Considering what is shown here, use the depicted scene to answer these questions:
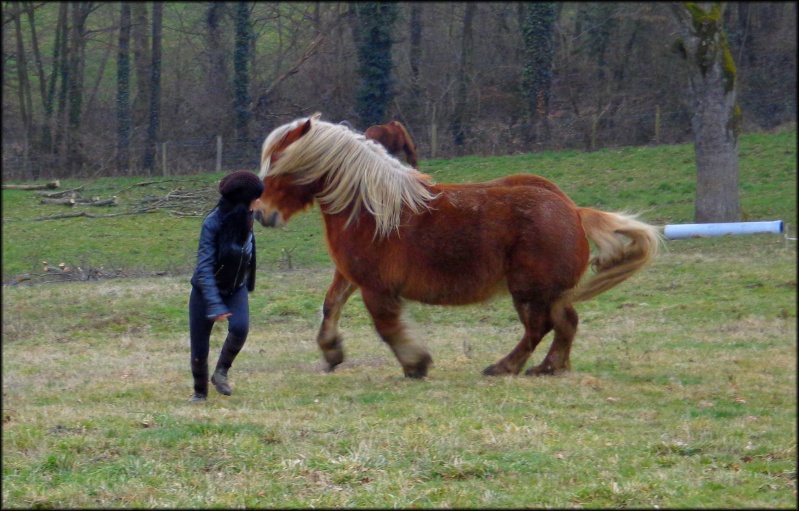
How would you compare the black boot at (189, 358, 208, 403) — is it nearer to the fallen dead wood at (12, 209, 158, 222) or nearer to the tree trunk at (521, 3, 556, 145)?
the tree trunk at (521, 3, 556, 145)

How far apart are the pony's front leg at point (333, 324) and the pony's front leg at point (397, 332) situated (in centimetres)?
59

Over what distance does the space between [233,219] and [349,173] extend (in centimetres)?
136

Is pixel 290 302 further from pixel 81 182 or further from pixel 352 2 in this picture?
pixel 352 2

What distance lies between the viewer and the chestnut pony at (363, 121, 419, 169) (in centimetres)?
1264

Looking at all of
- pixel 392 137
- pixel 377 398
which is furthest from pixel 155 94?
pixel 392 137

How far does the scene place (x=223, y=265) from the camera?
6676 millimetres

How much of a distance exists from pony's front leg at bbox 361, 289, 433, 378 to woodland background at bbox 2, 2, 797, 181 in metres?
2.55

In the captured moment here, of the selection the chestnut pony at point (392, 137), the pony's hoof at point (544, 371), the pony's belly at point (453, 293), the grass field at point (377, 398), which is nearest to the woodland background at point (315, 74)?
the chestnut pony at point (392, 137)

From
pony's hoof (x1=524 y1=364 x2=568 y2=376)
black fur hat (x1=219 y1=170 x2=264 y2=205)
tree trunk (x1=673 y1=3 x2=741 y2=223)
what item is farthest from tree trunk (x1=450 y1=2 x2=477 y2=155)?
tree trunk (x1=673 y1=3 x2=741 y2=223)

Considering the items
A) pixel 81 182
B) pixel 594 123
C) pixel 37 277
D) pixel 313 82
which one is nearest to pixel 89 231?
pixel 37 277

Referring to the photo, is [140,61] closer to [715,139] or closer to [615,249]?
[615,249]

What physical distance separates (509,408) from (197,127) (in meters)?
6.90

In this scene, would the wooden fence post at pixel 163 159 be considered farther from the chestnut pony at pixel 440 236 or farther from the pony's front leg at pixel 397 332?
the pony's front leg at pixel 397 332

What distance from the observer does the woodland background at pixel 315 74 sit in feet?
20.2
